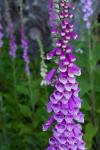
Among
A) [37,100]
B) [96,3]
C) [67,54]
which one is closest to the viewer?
[67,54]

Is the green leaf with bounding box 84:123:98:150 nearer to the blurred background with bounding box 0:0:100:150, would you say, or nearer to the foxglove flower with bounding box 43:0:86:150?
the blurred background with bounding box 0:0:100:150

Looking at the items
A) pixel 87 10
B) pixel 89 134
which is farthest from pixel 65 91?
pixel 87 10

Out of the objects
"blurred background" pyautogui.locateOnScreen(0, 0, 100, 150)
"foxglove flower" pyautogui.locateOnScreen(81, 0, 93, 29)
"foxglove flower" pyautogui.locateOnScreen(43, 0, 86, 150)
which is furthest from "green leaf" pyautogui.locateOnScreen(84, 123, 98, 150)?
"foxglove flower" pyautogui.locateOnScreen(43, 0, 86, 150)

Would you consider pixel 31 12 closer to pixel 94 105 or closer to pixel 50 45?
pixel 50 45

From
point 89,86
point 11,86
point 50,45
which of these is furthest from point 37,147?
point 50,45

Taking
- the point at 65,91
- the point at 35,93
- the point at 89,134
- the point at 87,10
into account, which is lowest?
the point at 89,134

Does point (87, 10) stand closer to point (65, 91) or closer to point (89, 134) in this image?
point (89, 134)

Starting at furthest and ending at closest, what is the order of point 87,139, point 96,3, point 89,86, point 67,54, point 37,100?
point 96,3 → point 37,100 → point 89,86 → point 87,139 → point 67,54
